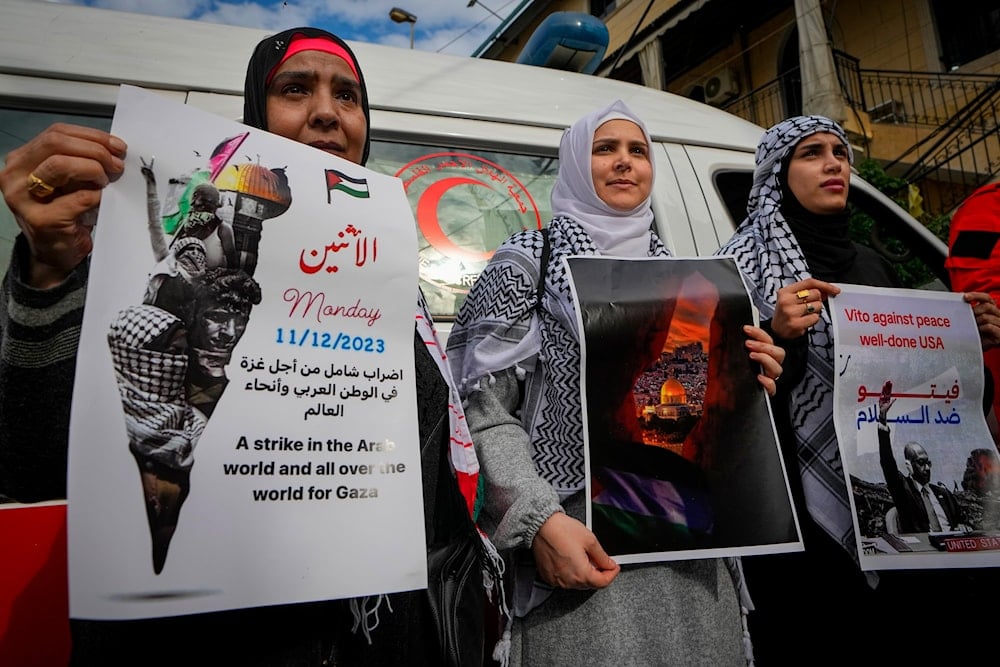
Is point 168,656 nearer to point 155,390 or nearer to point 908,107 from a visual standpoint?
point 155,390

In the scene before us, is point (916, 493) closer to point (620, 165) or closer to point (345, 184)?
point (620, 165)

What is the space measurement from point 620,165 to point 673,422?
28.2 inches

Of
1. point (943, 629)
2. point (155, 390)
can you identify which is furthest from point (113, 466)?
point (943, 629)

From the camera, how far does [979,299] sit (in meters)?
1.76

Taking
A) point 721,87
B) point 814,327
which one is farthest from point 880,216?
point 721,87

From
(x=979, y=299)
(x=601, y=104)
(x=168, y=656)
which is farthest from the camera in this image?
(x=601, y=104)

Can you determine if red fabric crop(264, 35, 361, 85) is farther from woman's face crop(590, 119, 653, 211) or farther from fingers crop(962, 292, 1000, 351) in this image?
fingers crop(962, 292, 1000, 351)

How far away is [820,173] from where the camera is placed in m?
1.87

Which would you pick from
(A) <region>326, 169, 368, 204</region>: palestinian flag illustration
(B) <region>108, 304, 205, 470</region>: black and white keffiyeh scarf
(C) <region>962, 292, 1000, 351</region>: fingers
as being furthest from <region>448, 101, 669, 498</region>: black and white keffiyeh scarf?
(C) <region>962, 292, 1000, 351</region>: fingers

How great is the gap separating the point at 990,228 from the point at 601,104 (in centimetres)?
139

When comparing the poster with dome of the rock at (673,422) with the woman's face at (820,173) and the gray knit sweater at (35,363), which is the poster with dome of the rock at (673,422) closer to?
the woman's face at (820,173)

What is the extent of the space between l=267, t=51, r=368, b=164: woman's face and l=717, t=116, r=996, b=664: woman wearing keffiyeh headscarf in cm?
105

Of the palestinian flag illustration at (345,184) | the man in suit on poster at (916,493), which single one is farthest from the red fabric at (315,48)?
the man in suit on poster at (916,493)

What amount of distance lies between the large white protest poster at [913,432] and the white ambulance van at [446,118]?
73cm
